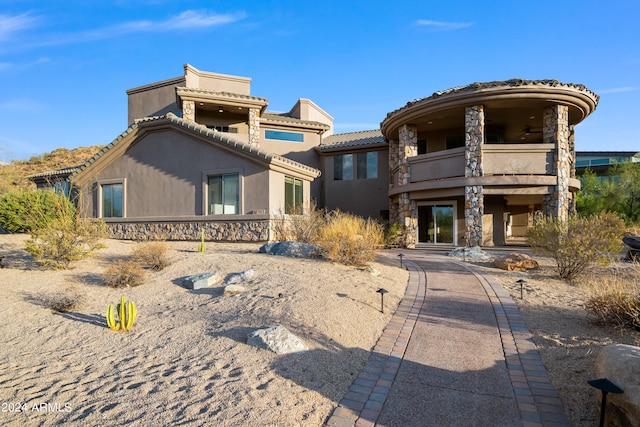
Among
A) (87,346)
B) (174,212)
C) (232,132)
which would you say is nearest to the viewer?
(87,346)

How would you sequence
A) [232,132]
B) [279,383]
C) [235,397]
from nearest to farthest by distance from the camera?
1. [235,397]
2. [279,383]
3. [232,132]

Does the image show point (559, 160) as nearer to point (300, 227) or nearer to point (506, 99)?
point (506, 99)

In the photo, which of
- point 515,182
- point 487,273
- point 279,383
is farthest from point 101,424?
point 515,182

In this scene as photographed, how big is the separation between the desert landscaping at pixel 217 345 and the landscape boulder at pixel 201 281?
17cm

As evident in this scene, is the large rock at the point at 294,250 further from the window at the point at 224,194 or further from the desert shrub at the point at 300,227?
the window at the point at 224,194

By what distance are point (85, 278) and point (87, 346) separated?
4423 millimetres

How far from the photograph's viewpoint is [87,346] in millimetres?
5387

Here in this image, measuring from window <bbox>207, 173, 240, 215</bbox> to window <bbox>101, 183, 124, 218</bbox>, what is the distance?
516 cm

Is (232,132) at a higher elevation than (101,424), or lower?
higher

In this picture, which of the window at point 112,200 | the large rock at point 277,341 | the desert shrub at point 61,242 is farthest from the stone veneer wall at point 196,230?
the large rock at point 277,341

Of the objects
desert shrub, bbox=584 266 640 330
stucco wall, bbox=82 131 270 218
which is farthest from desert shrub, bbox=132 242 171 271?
desert shrub, bbox=584 266 640 330

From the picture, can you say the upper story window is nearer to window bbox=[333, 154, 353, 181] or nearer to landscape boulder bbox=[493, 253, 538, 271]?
window bbox=[333, 154, 353, 181]

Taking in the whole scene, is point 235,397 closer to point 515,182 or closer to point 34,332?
point 34,332

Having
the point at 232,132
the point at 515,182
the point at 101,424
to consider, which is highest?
the point at 232,132
